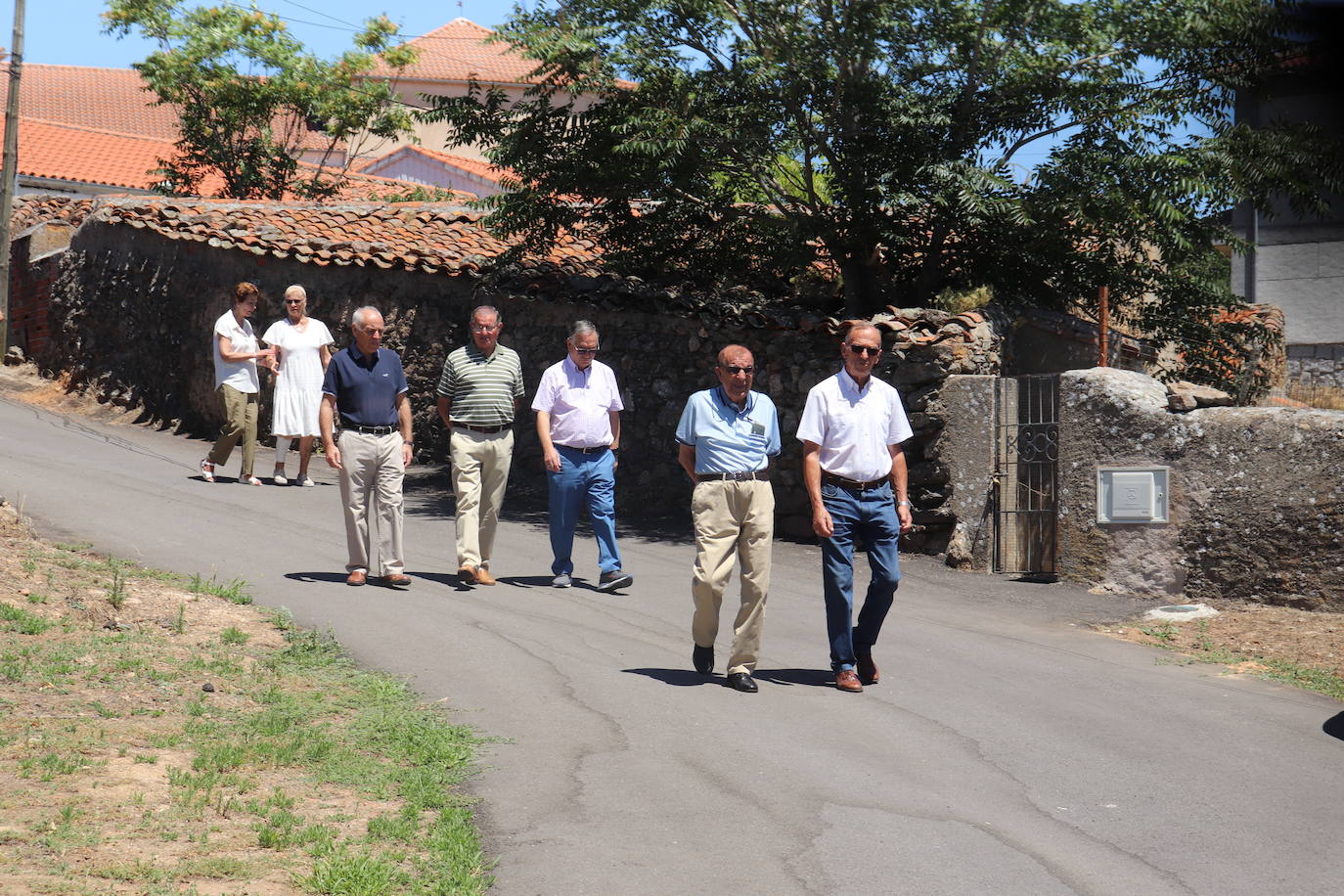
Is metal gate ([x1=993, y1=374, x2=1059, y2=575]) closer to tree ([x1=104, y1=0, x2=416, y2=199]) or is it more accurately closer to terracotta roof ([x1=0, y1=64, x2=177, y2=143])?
tree ([x1=104, y1=0, x2=416, y2=199])

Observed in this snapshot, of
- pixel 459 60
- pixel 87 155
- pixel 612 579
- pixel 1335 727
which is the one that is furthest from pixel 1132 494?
pixel 459 60

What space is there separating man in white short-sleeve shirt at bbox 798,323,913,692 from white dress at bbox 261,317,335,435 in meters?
6.83

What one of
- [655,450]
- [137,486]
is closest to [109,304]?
[137,486]

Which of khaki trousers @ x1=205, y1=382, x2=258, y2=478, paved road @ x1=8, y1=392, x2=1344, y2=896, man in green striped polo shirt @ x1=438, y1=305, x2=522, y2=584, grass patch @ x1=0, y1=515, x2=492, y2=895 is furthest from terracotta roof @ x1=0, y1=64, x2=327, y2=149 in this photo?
grass patch @ x1=0, y1=515, x2=492, y2=895

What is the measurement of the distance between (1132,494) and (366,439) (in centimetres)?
583

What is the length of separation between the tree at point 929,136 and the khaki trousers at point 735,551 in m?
5.96

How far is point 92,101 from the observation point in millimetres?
42750

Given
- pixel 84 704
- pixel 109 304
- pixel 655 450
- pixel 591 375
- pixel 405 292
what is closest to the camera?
pixel 84 704

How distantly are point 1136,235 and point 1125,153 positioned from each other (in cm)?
78

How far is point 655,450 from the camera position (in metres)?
13.6

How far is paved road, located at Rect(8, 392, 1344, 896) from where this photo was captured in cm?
466

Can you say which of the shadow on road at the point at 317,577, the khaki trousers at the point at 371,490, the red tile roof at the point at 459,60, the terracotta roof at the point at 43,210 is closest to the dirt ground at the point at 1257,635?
the khaki trousers at the point at 371,490

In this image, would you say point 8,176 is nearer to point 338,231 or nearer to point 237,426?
point 338,231

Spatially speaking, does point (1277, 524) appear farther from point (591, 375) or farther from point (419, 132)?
point (419, 132)
